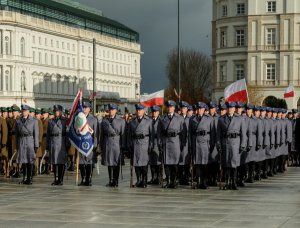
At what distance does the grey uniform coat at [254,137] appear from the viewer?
19.4 meters

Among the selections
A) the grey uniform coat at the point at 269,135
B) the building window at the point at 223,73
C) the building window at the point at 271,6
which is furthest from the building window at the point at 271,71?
the grey uniform coat at the point at 269,135

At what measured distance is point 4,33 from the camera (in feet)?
355

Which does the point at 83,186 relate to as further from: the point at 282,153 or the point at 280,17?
the point at 280,17

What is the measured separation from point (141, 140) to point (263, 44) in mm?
79709

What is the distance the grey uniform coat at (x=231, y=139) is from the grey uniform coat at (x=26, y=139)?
14.7 feet

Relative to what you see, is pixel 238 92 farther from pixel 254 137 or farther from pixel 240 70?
pixel 240 70

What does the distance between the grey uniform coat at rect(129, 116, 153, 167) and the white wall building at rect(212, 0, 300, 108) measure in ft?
251

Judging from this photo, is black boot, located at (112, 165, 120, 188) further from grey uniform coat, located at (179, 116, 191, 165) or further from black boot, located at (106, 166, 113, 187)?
grey uniform coat, located at (179, 116, 191, 165)

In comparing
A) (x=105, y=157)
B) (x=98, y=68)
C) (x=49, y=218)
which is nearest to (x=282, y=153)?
(x=105, y=157)

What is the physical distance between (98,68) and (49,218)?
122 metres

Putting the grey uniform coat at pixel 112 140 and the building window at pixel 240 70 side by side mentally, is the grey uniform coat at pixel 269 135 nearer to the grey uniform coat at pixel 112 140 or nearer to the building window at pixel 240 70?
the grey uniform coat at pixel 112 140

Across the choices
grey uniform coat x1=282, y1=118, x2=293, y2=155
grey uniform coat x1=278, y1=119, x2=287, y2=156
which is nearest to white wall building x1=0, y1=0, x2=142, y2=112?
grey uniform coat x1=282, y1=118, x2=293, y2=155

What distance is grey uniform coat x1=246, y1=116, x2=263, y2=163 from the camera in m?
19.4

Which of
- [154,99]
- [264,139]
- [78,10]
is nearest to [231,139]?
[264,139]
